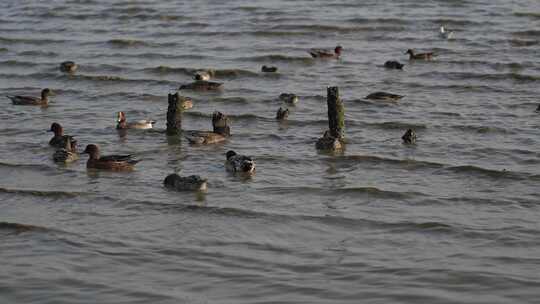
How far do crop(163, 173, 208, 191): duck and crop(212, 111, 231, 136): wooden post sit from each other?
3.97 meters

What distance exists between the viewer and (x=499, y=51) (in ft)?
94.9

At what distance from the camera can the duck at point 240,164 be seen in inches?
692

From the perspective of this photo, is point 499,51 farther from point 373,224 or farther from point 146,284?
point 146,284

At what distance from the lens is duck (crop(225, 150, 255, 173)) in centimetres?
1758

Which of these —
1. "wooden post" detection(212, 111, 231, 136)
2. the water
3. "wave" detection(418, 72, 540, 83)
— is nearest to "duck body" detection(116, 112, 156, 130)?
the water

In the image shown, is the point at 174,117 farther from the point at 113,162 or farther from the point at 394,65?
the point at 394,65

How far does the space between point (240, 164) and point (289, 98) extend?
6.11m

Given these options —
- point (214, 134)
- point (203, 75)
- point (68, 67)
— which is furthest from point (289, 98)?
point (68, 67)

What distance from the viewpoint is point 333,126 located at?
20.1 m

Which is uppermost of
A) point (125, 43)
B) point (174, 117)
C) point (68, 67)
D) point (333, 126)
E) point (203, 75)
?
point (125, 43)

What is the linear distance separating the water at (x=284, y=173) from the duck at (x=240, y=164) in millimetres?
190

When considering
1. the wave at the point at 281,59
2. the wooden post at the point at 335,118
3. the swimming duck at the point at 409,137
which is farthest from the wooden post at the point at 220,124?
the wave at the point at 281,59

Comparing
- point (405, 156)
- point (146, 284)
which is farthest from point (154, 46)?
point (146, 284)

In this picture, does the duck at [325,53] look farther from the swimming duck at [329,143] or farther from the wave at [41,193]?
the wave at [41,193]
